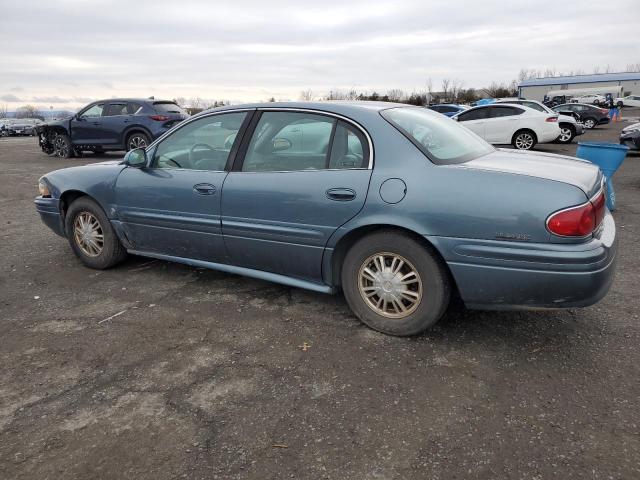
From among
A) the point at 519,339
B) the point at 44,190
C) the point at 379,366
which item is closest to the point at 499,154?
the point at 519,339

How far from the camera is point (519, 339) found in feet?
10.8

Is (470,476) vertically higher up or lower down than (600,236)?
lower down

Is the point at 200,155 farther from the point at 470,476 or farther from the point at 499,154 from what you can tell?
the point at 470,476

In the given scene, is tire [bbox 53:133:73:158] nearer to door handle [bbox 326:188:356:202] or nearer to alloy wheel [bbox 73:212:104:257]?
alloy wheel [bbox 73:212:104:257]

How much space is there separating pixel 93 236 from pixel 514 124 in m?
12.8

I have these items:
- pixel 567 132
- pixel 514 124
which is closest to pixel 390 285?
pixel 514 124

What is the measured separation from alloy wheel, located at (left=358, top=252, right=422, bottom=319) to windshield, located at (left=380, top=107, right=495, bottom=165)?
68 centimetres

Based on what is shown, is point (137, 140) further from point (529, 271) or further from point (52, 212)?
point (529, 271)

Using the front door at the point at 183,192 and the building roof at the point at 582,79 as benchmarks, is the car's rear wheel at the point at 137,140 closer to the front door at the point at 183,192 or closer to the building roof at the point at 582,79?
the front door at the point at 183,192

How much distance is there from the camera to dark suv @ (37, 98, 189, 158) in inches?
520

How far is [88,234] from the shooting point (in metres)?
4.67

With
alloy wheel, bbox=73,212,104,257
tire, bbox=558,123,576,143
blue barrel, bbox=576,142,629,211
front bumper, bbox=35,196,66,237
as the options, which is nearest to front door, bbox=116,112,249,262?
alloy wheel, bbox=73,212,104,257

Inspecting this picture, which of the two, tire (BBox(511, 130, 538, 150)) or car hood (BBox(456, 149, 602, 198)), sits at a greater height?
car hood (BBox(456, 149, 602, 198))

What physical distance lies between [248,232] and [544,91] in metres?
85.5
